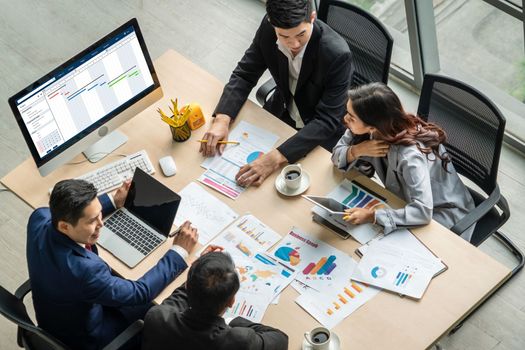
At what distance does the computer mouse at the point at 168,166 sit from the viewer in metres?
3.42

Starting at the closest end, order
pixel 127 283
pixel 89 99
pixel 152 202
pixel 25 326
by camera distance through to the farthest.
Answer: pixel 25 326 < pixel 127 283 < pixel 152 202 < pixel 89 99

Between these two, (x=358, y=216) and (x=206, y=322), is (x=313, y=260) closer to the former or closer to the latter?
(x=358, y=216)

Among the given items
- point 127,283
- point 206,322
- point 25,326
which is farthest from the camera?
point 127,283

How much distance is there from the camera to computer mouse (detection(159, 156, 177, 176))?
3.42 metres

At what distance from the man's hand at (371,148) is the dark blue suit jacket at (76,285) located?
89 cm

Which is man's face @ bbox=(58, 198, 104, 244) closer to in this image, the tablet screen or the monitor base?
the monitor base

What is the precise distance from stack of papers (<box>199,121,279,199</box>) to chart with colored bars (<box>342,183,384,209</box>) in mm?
456

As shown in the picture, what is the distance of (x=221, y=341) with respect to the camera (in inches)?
103

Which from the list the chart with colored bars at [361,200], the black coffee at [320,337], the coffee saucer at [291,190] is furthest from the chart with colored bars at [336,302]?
the coffee saucer at [291,190]

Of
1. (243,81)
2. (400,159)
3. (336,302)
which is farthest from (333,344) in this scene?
(243,81)

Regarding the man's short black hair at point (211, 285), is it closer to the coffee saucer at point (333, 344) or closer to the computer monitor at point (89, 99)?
the coffee saucer at point (333, 344)

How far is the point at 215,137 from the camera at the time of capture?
348cm

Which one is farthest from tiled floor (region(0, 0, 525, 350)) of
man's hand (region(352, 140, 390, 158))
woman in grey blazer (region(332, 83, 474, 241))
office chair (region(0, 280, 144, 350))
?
man's hand (region(352, 140, 390, 158))

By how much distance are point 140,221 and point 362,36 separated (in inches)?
57.2
